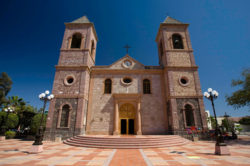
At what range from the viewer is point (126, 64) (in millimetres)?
18484

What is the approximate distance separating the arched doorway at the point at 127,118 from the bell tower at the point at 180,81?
15.4 feet

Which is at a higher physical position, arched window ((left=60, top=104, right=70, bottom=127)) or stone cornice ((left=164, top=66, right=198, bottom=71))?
stone cornice ((left=164, top=66, right=198, bottom=71))

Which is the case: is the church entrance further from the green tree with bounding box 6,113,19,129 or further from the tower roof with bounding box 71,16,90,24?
the green tree with bounding box 6,113,19,129

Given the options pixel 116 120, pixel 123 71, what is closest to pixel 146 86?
pixel 123 71

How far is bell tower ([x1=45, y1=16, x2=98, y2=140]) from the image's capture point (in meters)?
14.2

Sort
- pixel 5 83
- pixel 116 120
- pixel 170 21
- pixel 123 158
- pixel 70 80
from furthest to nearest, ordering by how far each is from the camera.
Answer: pixel 5 83, pixel 170 21, pixel 70 80, pixel 116 120, pixel 123 158

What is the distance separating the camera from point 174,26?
19.5 metres

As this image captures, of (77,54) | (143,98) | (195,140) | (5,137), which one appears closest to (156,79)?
(143,98)

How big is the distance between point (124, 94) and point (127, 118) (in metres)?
3.24

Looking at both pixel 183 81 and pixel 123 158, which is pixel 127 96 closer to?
pixel 183 81

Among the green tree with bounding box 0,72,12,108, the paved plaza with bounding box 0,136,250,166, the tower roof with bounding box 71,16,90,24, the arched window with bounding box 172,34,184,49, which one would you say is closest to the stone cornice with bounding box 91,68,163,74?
the arched window with bounding box 172,34,184,49

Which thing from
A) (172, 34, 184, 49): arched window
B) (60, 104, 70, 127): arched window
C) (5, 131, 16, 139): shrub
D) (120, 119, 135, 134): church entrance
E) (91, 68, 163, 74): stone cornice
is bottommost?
(5, 131, 16, 139): shrub

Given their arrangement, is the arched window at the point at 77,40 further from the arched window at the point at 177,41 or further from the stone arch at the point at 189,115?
the stone arch at the point at 189,115

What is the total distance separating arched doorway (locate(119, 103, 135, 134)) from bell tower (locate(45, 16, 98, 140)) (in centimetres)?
484
